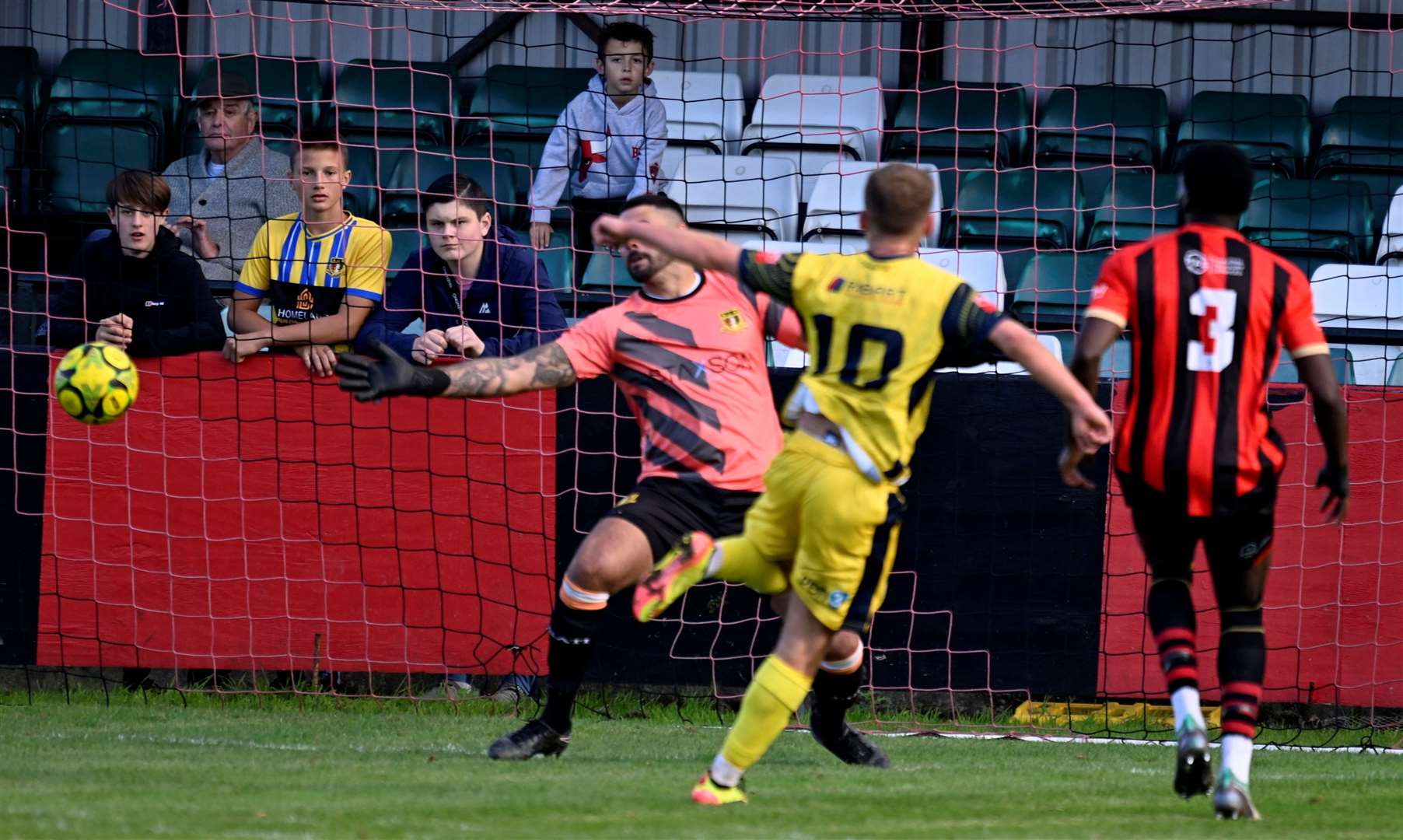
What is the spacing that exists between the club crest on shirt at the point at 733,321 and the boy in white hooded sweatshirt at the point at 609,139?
2881 millimetres

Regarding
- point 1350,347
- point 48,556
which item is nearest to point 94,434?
point 48,556

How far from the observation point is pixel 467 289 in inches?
322

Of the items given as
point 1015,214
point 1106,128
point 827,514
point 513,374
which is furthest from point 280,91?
point 827,514

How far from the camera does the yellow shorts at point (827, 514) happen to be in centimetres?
487

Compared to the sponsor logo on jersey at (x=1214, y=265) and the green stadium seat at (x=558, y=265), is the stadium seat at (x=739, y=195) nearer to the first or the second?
the green stadium seat at (x=558, y=265)

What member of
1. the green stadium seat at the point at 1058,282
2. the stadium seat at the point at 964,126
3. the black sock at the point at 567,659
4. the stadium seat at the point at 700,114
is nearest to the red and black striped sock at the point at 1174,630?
the black sock at the point at 567,659

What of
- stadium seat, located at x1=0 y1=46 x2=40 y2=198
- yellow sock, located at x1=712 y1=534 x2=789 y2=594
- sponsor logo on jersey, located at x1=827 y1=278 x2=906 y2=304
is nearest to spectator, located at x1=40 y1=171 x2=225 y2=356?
stadium seat, located at x1=0 y1=46 x2=40 y2=198

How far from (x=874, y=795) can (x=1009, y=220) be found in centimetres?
594

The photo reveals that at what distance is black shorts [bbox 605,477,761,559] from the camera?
20.2 ft

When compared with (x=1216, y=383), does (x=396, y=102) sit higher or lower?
higher

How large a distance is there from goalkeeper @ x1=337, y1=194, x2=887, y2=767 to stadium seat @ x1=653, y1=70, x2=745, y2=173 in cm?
413

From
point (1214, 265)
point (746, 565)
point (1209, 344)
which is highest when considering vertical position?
point (1214, 265)

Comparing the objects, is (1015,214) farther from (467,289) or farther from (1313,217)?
(467,289)

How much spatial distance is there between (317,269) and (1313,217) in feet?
18.4
